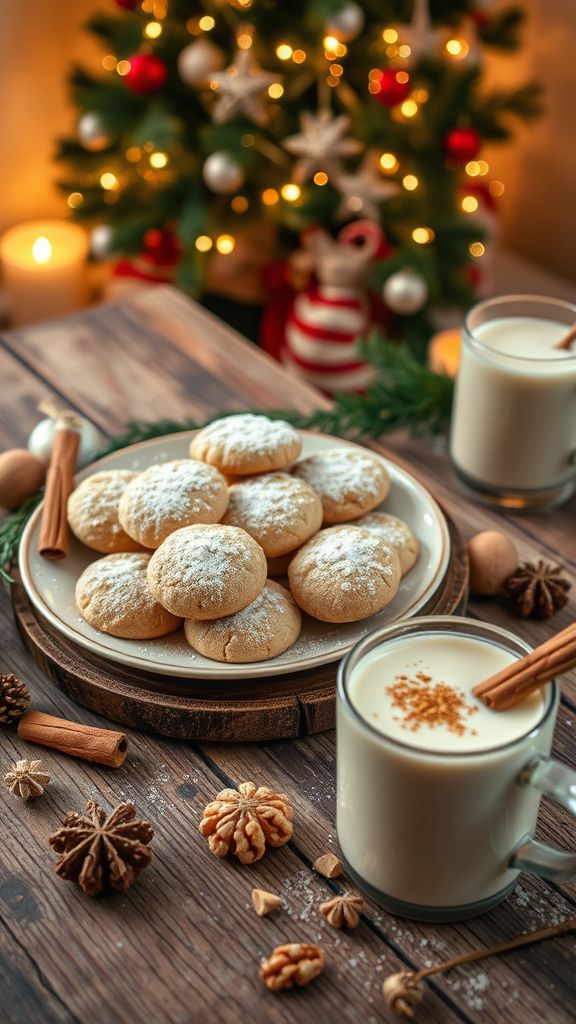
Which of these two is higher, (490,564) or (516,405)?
(516,405)

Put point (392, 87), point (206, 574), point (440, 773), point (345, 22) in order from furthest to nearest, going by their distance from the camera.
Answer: point (392, 87)
point (345, 22)
point (206, 574)
point (440, 773)

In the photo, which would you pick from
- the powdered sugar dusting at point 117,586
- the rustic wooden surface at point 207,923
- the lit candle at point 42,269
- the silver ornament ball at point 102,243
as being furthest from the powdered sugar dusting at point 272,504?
the lit candle at point 42,269


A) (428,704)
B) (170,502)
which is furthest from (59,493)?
(428,704)

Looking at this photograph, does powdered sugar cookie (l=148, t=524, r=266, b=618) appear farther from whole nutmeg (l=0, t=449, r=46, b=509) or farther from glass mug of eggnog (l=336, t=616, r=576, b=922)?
whole nutmeg (l=0, t=449, r=46, b=509)

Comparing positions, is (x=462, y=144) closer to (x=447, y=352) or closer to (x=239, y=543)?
(x=447, y=352)

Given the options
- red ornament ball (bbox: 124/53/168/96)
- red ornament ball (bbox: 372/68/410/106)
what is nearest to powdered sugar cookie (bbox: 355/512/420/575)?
red ornament ball (bbox: 372/68/410/106)
